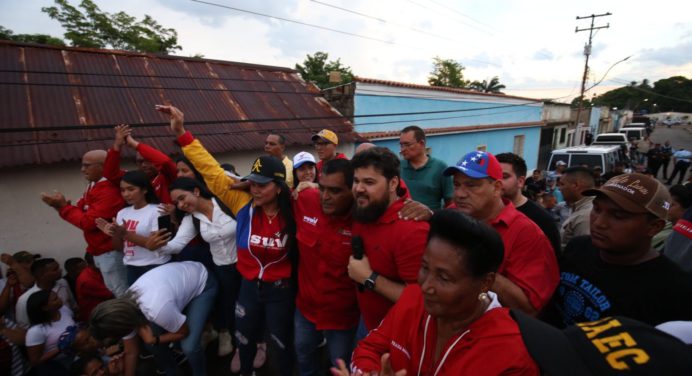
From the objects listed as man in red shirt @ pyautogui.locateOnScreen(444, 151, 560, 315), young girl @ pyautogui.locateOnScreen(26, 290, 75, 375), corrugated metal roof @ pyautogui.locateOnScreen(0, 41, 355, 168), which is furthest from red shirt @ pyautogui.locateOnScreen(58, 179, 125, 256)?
man in red shirt @ pyautogui.locateOnScreen(444, 151, 560, 315)

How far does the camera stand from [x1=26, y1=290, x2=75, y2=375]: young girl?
2.99 meters

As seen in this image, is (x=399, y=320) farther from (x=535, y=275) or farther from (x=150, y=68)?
(x=150, y=68)

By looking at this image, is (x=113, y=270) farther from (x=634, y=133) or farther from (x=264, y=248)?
(x=634, y=133)

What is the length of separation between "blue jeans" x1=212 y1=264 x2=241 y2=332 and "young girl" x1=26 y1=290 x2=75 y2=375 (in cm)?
138

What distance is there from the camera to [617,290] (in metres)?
1.69

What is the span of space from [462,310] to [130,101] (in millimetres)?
7085

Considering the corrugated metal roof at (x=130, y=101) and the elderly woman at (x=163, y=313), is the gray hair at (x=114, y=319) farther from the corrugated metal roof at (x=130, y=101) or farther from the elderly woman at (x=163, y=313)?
the corrugated metal roof at (x=130, y=101)

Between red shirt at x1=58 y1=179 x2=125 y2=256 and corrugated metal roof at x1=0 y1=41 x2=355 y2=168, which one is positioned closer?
red shirt at x1=58 y1=179 x2=125 y2=256

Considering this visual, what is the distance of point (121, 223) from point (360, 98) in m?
7.52

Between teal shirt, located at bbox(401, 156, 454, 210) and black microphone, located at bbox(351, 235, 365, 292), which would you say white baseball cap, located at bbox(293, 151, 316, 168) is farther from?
black microphone, located at bbox(351, 235, 365, 292)

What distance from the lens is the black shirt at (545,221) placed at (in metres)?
2.65

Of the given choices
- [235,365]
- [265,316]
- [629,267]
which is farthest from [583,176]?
[235,365]

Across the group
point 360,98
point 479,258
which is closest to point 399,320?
point 479,258

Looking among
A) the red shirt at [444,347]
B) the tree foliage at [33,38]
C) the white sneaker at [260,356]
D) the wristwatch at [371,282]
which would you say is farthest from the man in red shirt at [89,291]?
the tree foliage at [33,38]
